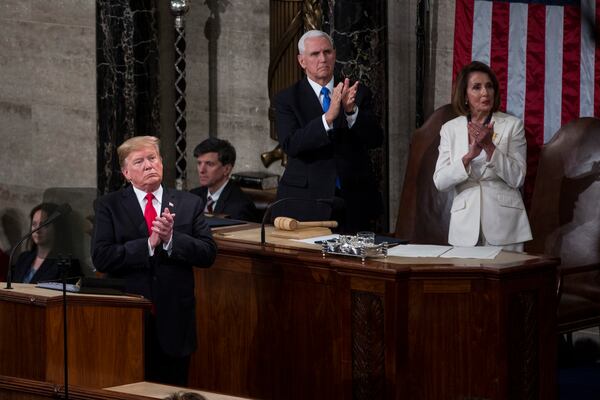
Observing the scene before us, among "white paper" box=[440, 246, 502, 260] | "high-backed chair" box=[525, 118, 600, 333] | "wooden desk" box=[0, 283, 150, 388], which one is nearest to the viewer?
"wooden desk" box=[0, 283, 150, 388]

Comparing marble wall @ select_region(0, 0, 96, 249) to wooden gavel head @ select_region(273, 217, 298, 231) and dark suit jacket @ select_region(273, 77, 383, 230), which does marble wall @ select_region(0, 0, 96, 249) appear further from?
wooden gavel head @ select_region(273, 217, 298, 231)

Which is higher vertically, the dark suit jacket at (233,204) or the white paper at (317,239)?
the dark suit jacket at (233,204)

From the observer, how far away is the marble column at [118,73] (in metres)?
9.72

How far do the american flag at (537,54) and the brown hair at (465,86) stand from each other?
4.28 ft

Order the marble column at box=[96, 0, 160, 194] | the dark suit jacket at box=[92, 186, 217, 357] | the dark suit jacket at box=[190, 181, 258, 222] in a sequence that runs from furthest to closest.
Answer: the marble column at box=[96, 0, 160, 194] → the dark suit jacket at box=[190, 181, 258, 222] → the dark suit jacket at box=[92, 186, 217, 357]

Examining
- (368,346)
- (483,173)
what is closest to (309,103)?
(483,173)

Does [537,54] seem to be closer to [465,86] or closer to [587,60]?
[587,60]

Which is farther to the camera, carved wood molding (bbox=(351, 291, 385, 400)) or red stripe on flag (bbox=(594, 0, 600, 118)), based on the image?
red stripe on flag (bbox=(594, 0, 600, 118))

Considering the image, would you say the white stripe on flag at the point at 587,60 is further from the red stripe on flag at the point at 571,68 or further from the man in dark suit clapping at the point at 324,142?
the man in dark suit clapping at the point at 324,142

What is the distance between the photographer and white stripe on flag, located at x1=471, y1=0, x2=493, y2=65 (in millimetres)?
8961

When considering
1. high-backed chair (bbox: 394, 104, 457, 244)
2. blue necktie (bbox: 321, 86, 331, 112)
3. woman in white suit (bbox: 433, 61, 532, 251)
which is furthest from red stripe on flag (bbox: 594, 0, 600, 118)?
blue necktie (bbox: 321, 86, 331, 112)

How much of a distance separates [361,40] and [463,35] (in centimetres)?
74

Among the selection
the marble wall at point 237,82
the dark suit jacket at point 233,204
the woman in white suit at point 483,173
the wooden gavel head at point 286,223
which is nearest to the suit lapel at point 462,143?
the woman in white suit at point 483,173

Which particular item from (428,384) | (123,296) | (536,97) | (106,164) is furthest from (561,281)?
(106,164)
